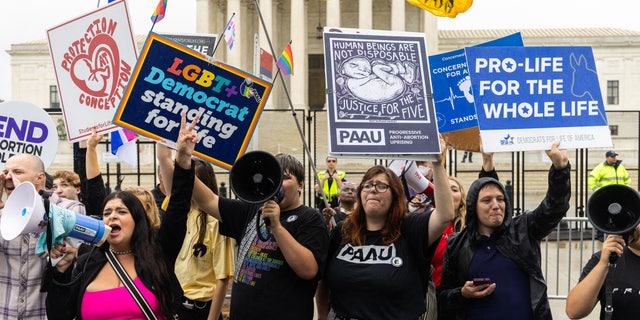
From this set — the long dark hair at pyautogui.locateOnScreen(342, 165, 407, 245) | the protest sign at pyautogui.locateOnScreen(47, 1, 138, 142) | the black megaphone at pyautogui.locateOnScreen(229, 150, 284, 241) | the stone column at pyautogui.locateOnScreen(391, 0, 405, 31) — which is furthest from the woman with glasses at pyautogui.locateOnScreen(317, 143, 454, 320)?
the stone column at pyautogui.locateOnScreen(391, 0, 405, 31)

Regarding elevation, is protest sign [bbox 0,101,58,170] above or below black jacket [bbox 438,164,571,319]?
above

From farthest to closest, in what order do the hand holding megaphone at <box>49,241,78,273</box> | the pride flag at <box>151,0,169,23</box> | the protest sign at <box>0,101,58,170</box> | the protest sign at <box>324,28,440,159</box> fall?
the pride flag at <box>151,0,169,23</box>, the protest sign at <box>0,101,58,170</box>, the protest sign at <box>324,28,440,159</box>, the hand holding megaphone at <box>49,241,78,273</box>

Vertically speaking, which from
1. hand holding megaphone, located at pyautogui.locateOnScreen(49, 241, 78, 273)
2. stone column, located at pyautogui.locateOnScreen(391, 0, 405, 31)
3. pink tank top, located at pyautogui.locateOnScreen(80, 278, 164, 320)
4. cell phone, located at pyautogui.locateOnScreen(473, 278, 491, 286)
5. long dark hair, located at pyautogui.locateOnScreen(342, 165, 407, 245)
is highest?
stone column, located at pyautogui.locateOnScreen(391, 0, 405, 31)

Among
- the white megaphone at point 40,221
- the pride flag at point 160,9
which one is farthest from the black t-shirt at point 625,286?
the pride flag at point 160,9

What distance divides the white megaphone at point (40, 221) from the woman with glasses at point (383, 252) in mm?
1316

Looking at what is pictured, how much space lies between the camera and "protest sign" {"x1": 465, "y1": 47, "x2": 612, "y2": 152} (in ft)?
14.8

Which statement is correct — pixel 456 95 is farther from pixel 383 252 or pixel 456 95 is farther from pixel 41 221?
pixel 41 221

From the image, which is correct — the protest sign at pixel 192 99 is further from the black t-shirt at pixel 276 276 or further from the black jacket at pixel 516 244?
the black jacket at pixel 516 244

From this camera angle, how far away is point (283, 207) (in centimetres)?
427

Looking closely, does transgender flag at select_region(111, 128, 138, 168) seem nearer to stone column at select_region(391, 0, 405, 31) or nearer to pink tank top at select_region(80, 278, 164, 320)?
pink tank top at select_region(80, 278, 164, 320)

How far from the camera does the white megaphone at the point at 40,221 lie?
3.41 meters

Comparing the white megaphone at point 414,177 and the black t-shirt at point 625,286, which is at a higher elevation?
the white megaphone at point 414,177

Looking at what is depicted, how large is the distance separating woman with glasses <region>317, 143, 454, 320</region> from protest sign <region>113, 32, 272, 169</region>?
0.90 m

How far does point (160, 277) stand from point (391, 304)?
123 cm
